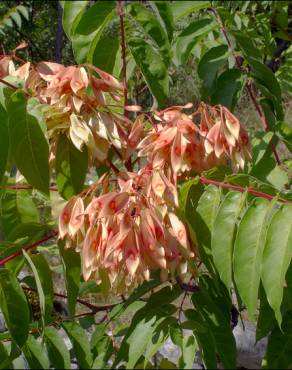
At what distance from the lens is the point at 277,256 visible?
0.99 meters

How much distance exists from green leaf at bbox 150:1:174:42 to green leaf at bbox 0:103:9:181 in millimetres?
331

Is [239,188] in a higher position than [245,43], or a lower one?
lower

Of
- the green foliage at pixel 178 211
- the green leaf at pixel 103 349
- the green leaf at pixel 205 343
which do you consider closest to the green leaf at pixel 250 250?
the green foliage at pixel 178 211

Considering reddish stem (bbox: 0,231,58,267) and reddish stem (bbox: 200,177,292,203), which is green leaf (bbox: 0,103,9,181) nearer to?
reddish stem (bbox: 0,231,58,267)

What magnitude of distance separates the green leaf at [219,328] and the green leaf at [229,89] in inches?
18.2

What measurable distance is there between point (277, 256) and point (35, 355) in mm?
676

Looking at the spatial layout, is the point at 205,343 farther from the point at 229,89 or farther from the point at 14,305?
the point at 229,89

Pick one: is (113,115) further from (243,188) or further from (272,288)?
(272,288)

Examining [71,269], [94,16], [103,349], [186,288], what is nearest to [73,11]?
[94,16]

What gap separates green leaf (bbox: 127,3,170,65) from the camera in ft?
3.55

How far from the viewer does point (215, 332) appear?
4.02 feet

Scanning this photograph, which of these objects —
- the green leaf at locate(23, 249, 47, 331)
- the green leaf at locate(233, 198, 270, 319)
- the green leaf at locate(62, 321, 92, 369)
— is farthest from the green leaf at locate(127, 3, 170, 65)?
the green leaf at locate(62, 321, 92, 369)

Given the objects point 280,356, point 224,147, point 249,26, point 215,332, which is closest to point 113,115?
point 224,147

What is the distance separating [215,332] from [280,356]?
0.57ft
